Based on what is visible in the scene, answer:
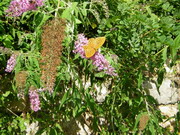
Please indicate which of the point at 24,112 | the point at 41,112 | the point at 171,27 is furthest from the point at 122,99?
the point at 171,27

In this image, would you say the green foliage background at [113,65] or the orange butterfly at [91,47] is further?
the green foliage background at [113,65]

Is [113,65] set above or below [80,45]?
below

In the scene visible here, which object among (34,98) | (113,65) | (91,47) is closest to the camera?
(91,47)

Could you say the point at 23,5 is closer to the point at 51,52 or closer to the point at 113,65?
the point at 51,52

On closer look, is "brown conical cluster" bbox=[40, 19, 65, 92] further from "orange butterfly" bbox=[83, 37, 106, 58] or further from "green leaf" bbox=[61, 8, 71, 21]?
"orange butterfly" bbox=[83, 37, 106, 58]

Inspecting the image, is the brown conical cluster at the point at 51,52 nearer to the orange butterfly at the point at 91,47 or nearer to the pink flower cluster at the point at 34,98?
the orange butterfly at the point at 91,47

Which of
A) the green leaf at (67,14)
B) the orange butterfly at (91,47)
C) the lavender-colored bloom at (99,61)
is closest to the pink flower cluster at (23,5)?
the green leaf at (67,14)

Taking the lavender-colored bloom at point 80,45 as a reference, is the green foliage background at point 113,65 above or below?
below

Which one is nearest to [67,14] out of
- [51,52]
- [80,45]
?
[80,45]

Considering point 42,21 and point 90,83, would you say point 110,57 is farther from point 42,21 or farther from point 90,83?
point 42,21

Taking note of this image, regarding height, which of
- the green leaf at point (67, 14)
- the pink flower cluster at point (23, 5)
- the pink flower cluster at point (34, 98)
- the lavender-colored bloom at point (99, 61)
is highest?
the pink flower cluster at point (23, 5)

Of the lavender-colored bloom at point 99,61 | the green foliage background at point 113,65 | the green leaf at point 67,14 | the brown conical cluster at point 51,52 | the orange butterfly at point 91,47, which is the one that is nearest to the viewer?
the brown conical cluster at point 51,52
